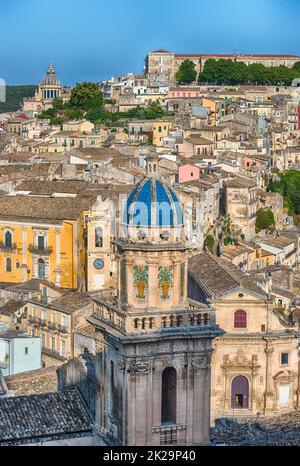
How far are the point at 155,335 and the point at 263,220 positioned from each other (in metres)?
34.0

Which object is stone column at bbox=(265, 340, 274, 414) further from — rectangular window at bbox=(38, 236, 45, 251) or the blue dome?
the blue dome

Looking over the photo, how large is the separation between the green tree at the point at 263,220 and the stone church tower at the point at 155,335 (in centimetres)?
3300

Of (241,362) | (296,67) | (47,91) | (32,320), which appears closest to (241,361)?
(241,362)

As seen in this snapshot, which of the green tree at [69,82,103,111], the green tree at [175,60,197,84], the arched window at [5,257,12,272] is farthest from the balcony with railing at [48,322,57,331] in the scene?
the green tree at [175,60,197,84]

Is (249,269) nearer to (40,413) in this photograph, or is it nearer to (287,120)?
(40,413)

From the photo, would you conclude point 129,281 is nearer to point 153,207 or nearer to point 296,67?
point 153,207

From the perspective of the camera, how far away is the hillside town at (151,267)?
14984 mm

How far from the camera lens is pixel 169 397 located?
15.3 m

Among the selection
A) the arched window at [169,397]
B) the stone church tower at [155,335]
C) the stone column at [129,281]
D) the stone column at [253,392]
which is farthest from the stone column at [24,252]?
the stone column at [129,281]

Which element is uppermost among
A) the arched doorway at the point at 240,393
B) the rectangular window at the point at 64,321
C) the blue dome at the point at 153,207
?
the blue dome at the point at 153,207

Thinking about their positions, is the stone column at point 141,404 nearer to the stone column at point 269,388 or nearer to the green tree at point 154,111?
the stone column at point 269,388

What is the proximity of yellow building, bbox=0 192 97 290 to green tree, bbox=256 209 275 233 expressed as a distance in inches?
495

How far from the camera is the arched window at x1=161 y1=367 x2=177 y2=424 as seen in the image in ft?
49.7

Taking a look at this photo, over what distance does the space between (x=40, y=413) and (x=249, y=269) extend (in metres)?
24.5
